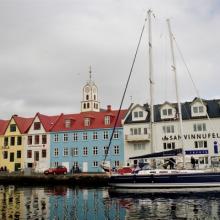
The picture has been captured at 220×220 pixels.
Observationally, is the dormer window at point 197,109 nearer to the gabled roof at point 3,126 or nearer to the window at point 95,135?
the window at point 95,135

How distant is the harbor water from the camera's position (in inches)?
1136

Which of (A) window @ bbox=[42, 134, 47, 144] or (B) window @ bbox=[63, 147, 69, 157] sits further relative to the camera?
(A) window @ bbox=[42, 134, 47, 144]

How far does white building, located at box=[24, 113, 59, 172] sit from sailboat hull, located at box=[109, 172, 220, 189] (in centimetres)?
3687

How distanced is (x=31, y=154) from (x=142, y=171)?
138 ft

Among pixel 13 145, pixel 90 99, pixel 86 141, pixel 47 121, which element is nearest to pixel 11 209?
pixel 86 141

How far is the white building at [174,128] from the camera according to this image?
67500 mm

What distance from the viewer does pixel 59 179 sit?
62.2 meters

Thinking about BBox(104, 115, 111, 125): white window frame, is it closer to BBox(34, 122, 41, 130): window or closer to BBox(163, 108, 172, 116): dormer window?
BBox(163, 108, 172, 116): dormer window

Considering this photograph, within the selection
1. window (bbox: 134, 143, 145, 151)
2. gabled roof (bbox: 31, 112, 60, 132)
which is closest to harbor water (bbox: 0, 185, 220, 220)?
window (bbox: 134, 143, 145, 151)

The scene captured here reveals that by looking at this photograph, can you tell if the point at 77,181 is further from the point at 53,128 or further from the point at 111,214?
the point at 111,214

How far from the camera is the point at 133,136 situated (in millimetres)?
71750

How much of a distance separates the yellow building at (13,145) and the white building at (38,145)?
1.52 metres

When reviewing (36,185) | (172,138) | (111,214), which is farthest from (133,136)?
(111,214)

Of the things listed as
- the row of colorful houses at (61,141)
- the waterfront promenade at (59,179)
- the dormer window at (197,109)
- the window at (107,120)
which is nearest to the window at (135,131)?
the row of colorful houses at (61,141)
